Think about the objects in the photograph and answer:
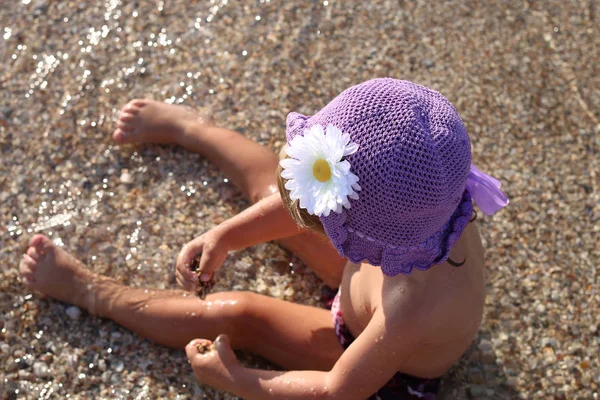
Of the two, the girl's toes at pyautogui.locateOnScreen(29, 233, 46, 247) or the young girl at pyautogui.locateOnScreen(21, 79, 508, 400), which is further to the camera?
the girl's toes at pyautogui.locateOnScreen(29, 233, 46, 247)

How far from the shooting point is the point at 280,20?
3656 mm

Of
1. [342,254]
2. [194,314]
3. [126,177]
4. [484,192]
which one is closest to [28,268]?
[126,177]

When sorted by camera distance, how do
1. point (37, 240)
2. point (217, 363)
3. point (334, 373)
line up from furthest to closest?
point (37, 240) < point (217, 363) < point (334, 373)

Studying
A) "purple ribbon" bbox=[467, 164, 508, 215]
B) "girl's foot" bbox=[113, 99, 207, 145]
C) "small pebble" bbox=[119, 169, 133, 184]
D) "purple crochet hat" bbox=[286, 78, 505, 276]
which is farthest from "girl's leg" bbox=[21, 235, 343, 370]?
"purple ribbon" bbox=[467, 164, 508, 215]

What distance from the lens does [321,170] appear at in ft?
5.82

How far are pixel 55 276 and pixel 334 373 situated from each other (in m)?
1.24

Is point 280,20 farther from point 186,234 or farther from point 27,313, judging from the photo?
point 27,313

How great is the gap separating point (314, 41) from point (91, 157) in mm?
1329

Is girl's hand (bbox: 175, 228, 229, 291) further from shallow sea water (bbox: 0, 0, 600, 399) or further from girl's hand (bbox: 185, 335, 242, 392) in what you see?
shallow sea water (bbox: 0, 0, 600, 399)

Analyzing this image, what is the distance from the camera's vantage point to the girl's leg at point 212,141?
2951 millimetres

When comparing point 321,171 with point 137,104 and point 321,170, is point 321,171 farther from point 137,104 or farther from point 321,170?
point 137,104

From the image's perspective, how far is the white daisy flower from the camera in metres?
1.75

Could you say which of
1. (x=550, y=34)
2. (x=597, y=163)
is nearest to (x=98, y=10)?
(x=550, y=34)

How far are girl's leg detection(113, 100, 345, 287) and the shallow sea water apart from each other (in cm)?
8
